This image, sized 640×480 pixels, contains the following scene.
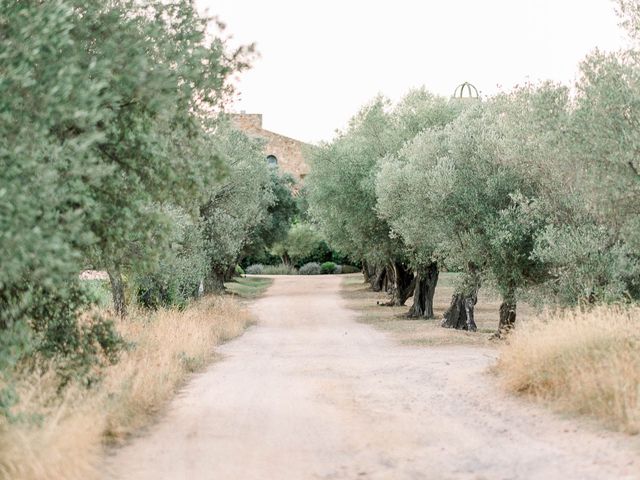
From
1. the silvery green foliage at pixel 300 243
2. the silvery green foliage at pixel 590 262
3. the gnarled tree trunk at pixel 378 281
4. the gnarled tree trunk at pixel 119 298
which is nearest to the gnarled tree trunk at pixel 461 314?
the silvery green foliage at pixel 590 262

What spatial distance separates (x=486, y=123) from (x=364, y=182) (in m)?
10.8

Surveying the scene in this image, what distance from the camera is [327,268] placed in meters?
76.2

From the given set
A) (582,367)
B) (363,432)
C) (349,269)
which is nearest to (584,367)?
(582,367)

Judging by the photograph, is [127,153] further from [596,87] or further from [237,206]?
[237,206]

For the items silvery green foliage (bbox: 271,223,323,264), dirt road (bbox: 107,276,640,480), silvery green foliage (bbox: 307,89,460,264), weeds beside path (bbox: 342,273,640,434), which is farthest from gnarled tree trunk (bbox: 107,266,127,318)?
silvery green foliage (bbox: 271,223,323,264)

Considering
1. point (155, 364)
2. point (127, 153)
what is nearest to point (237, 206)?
point (155, 364)

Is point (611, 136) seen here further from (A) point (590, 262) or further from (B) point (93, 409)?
(B) point (93, 409)

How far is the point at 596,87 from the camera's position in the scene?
17906 millimetres

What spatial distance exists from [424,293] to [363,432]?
25.4m

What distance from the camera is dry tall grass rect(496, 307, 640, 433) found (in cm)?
1168

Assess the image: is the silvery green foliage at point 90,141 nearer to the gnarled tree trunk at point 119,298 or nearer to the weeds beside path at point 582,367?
the weeds beside path at point 582,367

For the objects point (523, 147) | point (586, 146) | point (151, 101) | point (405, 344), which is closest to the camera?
point (151, 101)

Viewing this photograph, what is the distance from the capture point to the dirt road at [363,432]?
9.52 meters

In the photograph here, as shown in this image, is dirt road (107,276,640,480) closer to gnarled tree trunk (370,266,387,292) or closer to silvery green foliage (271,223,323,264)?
gnarled tree trunk (370,266,387,292)
